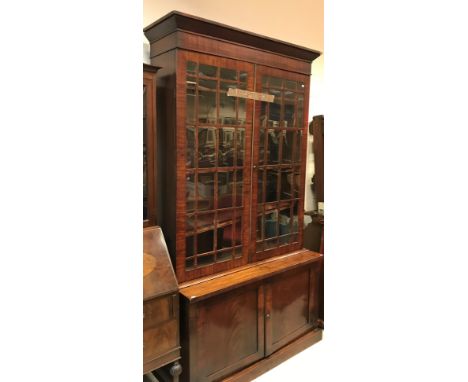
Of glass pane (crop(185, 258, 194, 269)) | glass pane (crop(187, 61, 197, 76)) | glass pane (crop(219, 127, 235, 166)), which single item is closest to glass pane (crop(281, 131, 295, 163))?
glass pane (crop(219, 127, 235, 166))

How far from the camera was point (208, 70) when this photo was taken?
187 centimetres

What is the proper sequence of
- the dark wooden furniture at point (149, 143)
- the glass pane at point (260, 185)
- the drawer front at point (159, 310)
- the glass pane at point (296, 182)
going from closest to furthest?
the drawer front at point (159, 310)
the dark wooden furniture at point (149, 143)
the glass pane at point (260, 185)
the glass pane at point (296, 182)

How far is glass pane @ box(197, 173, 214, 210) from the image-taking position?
6.34 ft

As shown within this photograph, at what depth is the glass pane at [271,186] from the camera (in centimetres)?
226

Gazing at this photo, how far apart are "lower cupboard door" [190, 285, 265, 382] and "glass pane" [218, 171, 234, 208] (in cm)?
50

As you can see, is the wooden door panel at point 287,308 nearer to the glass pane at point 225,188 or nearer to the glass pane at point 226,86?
the glass pane at point 225,188

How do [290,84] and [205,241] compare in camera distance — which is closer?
[205,241]

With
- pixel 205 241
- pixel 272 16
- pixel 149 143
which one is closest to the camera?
pixel 149 143

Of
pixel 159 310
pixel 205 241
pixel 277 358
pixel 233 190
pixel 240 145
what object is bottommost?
pixel 277 358

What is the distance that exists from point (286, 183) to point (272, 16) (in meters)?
1.27

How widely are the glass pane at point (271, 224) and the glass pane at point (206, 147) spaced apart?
0.57m

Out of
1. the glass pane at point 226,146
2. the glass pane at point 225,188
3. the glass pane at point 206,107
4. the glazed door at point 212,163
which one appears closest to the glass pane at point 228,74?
the glazed door at point 212,163

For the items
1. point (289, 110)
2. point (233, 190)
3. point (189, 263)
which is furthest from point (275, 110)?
point (189, 263)

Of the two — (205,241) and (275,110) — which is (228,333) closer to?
(205,241)
